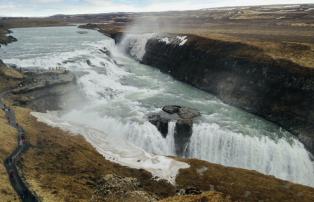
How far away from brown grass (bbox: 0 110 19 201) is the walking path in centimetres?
36

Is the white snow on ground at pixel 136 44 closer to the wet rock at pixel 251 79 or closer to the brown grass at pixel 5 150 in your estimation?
the wet rock at pixel 251 79

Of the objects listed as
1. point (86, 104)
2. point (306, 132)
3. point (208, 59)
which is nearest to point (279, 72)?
point (306, 132)

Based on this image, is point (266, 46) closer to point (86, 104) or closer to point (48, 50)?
point (86, 104)

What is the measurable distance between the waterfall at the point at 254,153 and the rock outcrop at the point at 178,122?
3.05 feet

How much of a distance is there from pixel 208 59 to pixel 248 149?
2942 centimetres

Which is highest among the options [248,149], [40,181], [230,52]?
[230,52]

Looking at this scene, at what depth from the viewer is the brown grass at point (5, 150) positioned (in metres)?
23.0

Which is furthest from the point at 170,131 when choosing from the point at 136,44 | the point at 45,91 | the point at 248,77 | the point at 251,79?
the point at 136,44

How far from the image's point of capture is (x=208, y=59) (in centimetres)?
6606

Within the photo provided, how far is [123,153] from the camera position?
37.9 metres

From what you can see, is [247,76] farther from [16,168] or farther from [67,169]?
[16,168]

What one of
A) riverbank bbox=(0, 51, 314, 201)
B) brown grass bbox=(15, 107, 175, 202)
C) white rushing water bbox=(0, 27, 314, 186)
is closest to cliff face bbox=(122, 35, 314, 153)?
white rushing water bbox=(0, 27, 314, 186)

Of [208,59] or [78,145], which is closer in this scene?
[78,145]

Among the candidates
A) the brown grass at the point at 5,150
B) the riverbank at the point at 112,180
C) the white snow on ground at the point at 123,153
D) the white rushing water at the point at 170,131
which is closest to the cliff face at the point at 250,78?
the white rushing water at the point at 170,131
